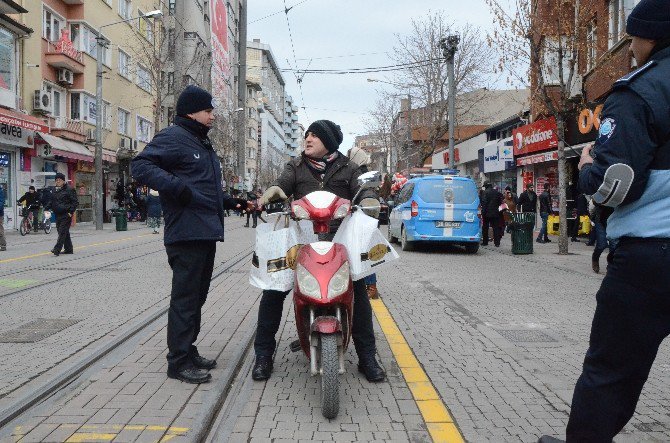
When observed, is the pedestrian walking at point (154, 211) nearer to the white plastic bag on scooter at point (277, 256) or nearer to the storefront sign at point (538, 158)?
the storefront sign at point (538, 158)

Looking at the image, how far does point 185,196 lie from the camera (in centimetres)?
455

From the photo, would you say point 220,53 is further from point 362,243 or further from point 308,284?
point 308,284

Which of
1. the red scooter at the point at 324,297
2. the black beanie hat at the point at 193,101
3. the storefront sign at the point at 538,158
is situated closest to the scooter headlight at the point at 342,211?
the red scooter at the point at 324,297

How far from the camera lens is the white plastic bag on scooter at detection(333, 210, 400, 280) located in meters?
4.43

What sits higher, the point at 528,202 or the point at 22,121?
the point at 22,121

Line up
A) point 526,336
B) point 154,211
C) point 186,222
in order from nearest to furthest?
point 186,222 < point 526,336 < point 154,211

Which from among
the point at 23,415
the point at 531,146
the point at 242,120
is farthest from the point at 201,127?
the point at 242,120

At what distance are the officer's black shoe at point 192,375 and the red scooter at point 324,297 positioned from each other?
794mm

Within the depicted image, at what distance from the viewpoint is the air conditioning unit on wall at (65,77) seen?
30.8 m

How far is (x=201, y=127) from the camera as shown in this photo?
16.4 feet

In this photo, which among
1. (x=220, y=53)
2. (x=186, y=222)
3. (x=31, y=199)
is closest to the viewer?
(x=186, y=222)

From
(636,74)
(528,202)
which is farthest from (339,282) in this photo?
(528,202)

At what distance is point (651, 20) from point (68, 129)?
1255 inches

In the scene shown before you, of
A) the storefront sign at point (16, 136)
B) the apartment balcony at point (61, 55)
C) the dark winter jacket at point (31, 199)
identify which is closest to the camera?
the dark winter jacket at point (31, 199)
